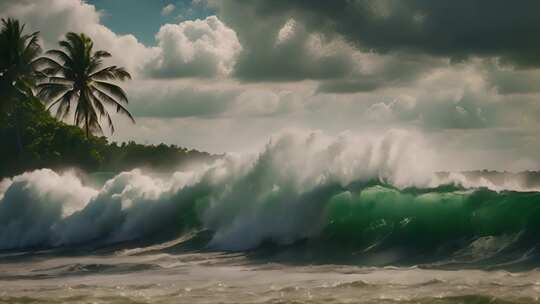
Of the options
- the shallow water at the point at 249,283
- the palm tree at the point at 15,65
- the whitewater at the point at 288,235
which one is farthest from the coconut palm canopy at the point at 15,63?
the shallow water at the point at 249,283

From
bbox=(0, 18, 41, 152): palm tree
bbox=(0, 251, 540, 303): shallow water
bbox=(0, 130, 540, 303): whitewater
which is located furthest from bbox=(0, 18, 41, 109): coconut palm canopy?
bbox=(0, 251, 540, 303): shallow water

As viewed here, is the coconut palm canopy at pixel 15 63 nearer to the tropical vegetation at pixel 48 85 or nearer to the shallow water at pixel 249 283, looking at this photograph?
the tropical vegetation at pixel 48 85

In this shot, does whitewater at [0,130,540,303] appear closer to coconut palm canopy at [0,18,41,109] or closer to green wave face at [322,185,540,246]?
green wave face at [322,185,540,246]

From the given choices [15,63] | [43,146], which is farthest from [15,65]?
[43,146]

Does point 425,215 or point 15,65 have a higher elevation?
point 15,65

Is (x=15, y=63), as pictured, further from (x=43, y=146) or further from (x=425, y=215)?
(x=425, y=215)
